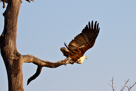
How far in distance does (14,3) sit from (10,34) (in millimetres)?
637

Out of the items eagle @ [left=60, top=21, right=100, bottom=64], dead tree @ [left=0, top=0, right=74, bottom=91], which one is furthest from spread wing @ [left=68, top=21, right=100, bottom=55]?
dead tree @ [left=0, top=0, right=74, bottom=91]

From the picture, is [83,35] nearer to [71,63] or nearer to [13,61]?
[71,63]

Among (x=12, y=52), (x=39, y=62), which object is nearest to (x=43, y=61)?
(x=39, y=62)

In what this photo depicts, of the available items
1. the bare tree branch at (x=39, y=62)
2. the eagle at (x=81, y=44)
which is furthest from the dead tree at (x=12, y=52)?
the eagle at (x=81, y=44)

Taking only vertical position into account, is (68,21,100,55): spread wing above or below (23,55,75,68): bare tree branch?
above

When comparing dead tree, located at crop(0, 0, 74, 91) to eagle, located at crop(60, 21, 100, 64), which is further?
eagle, located at crop(60, 21, 100, 64)

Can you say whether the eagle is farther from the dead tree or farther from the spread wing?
the dead tree

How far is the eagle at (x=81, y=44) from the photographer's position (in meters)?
6.63

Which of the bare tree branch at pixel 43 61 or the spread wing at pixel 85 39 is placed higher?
the spread wing at pixel 85 39

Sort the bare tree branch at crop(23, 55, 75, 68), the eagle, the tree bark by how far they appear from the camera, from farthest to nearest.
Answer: the eagle → the bare tree branch at crop(23, 55, 75, 68) → the tree bark

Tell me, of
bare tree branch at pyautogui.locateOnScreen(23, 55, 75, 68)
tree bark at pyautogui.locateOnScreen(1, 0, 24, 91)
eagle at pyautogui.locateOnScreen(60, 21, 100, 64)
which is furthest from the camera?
eagle at pyautogui.locateOnScreen(60, 21, 100, 64)

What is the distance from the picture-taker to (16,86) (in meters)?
5.67

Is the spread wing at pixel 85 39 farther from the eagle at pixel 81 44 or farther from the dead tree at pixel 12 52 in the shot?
the dead tree at pixel 12 52

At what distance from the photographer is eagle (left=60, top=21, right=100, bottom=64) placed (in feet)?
21.8
